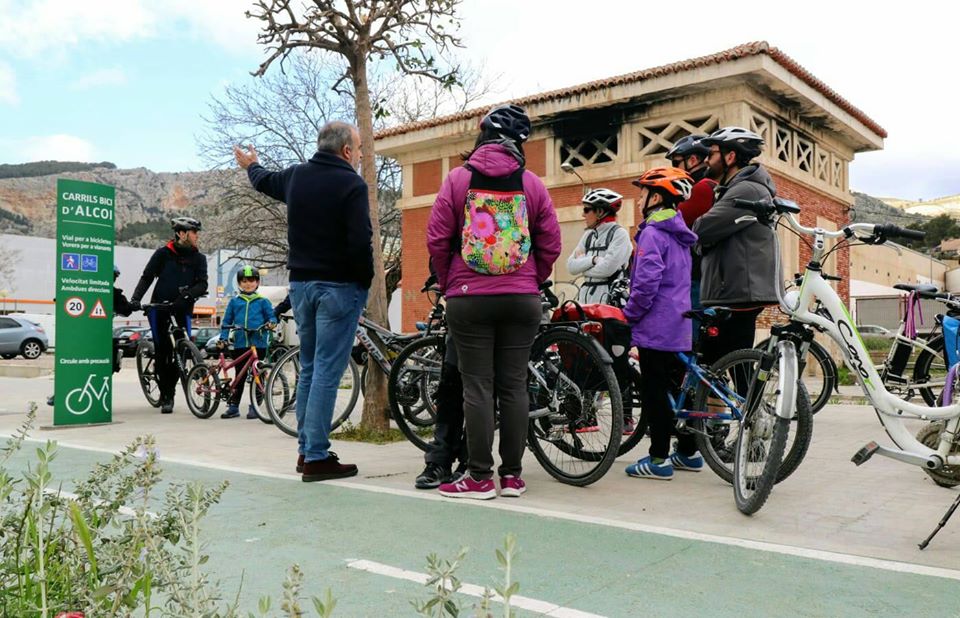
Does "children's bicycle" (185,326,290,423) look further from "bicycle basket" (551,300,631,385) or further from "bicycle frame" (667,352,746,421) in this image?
"bicycle frame" (667,352,746,421)

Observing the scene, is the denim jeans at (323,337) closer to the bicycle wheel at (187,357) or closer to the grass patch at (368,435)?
the grass patch at (368,435)

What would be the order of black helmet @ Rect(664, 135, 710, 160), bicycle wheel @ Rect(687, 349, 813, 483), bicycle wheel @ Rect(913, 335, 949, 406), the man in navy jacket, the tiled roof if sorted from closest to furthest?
bicycle wheel @ Rect(687, 349, 813, 483) < the man in navy jacket < black helmet @ Rect(664, 135, 710, 160) < bicycle wheel @ Rect(913, 335, 949, 406) < the tiled roof

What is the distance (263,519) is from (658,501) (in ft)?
6.66

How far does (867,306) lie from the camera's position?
1364 inches

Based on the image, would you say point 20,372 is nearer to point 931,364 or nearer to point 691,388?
point 691,388

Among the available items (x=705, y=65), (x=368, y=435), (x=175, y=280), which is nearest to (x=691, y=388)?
(x=368, y=435)

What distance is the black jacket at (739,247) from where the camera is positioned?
4.80 meters

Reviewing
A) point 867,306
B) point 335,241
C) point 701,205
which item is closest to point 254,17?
point 335,241

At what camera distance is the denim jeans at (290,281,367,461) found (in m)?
4.94

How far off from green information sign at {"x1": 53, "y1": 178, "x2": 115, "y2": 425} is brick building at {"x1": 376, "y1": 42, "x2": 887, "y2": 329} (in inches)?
430

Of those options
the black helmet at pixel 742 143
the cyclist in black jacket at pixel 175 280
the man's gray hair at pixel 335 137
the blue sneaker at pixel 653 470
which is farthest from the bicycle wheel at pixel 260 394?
the black helmet at pixel 742 143

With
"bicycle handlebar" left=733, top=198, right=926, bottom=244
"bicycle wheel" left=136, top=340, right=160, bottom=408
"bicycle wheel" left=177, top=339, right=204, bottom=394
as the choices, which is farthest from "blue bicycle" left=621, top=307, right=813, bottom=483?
"bicycle wheel" left=136, top=340, right=160, bottom=408

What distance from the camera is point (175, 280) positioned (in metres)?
9.16

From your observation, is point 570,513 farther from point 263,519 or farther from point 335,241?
point 335,241
